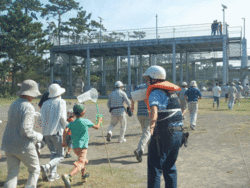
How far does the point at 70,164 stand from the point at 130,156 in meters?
1.47

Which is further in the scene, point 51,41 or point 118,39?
point 51,41

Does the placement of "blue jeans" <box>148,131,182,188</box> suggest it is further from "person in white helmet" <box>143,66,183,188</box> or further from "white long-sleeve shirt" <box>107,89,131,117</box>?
"white long-sleeve shirt" <box>107,89,131,117</box>

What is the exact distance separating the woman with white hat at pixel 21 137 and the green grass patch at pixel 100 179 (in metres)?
1.01

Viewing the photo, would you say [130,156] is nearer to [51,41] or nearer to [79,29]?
[51,41]

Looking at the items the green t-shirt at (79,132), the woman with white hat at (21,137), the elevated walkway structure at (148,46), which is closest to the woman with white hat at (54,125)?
the green t-shirt at (79,132)

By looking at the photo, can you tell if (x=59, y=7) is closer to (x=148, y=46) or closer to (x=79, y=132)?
(x=148, y=46)

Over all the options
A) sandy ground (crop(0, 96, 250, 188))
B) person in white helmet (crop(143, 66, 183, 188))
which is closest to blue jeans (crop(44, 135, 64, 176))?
sandy ground (crop(0, 96, 250, 188))

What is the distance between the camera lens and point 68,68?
40.5 meters

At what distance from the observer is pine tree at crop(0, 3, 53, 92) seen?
3159 cm

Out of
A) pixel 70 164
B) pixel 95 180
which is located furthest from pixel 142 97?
pixel 70 164

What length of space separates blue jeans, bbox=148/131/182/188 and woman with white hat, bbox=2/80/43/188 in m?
1.60

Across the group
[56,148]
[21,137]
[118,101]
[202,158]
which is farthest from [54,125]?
[202,158]

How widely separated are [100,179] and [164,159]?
1.86 m

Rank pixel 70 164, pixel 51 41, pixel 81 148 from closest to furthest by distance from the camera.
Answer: pixel 81 148
pixel 70 164
pixel 51 41
